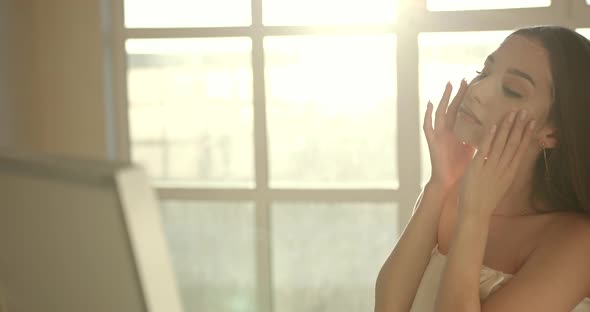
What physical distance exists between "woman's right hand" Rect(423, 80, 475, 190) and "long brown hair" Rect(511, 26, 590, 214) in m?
0.26

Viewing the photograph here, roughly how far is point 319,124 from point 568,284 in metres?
1.64

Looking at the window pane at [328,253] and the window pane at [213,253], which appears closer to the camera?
the window pane at [328,253]

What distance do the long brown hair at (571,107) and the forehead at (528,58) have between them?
0.03 ft

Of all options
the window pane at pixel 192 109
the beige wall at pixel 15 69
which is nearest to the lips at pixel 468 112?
the window pane at pixel 192 109

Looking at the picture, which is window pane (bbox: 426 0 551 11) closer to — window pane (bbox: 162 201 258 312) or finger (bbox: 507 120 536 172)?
window pane (bbox: 162 201 258 312)

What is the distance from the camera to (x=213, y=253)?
10.6ft

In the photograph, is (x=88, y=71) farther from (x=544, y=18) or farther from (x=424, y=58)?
(x=544, y=18)

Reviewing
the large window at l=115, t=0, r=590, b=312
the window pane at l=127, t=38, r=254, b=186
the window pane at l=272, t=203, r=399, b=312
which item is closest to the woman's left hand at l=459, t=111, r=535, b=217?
the large window at l=115, t=0, r=590, b=312

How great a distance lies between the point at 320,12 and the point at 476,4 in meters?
0.54

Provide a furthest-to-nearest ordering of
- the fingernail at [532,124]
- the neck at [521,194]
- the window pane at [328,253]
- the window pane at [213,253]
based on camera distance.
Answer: the window pane at [213,253] → the window pane at [328,253] → the neck at [521,194] → the fingernail at [532,124]

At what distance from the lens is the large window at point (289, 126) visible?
2.88 meters

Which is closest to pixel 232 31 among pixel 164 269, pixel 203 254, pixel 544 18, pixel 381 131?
pixel 381 131

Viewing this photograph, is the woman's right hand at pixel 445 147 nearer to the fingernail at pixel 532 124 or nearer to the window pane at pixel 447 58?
the fingernail at pixel 532 124

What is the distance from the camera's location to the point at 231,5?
305 centimetres
